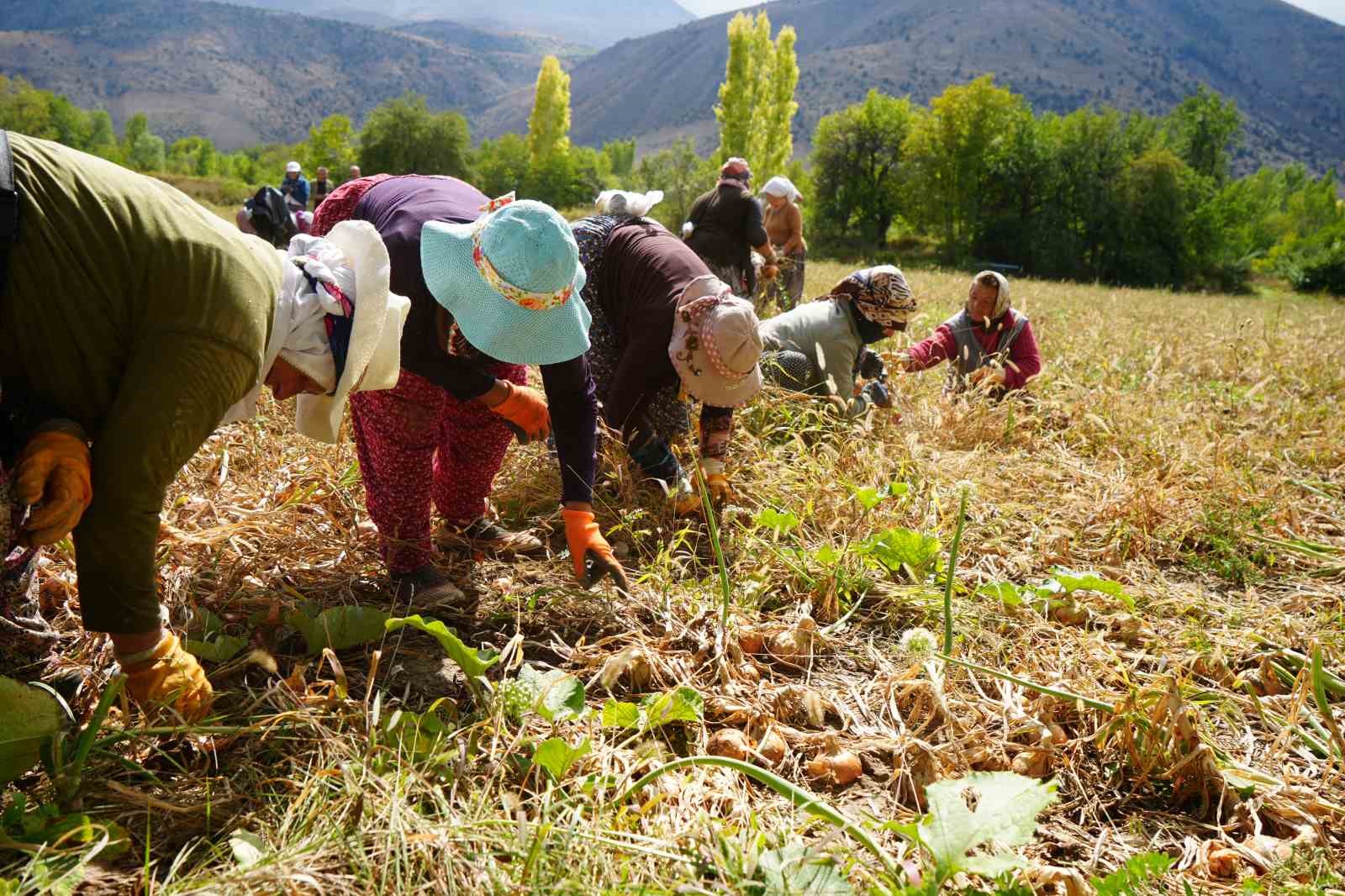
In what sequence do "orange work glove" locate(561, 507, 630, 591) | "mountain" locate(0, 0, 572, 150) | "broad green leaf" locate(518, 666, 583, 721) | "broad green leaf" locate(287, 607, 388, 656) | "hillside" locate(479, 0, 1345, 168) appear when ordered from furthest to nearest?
"hillside" locate(479, 0, 1345, 168)
"mountain" locate(0, 0, 572, 150)
"orange work glove" locate(561, 507, 630, 591)
"broad green leaf" locate(287, 607, 388, 656)
"broad green leaf" locate(518, 666, 583, 721)

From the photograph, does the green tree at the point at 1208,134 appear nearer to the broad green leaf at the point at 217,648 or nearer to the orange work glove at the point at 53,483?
the broad green leaf at the point at 217,648

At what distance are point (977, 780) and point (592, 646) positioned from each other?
973mm

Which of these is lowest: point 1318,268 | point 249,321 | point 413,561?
point 413,561

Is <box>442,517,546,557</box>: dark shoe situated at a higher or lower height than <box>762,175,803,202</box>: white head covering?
lower

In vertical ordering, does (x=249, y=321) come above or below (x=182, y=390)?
above

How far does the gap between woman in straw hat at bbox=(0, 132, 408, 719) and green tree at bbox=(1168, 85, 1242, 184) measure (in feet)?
160

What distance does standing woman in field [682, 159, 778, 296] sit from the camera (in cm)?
452

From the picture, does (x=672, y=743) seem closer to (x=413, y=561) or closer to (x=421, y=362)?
(x=413, y=561)

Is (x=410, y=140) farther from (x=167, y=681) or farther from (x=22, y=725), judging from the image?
(x=22, y=725)

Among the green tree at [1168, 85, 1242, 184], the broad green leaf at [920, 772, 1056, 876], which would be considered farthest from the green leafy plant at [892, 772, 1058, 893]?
the green tree at [1168, 85, 1242, 184]

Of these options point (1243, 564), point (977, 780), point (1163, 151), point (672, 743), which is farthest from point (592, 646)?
point (1163, 151)

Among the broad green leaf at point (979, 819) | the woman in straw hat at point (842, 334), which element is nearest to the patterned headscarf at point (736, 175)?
the woman in straw hat at point (842, 334)

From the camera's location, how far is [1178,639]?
6.91 ft

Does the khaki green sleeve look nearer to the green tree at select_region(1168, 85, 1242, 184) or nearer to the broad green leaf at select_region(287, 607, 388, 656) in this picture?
the broad green leaf at select_region(287, 607, 388, 656)
